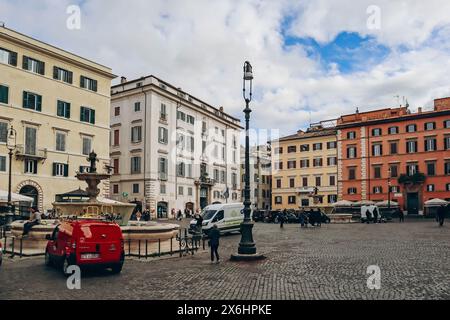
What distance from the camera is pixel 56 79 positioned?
125 feet

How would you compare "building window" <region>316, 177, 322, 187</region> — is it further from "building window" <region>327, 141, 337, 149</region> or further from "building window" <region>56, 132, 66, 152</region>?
"building window" <region>56, 132, 66, 152</region>

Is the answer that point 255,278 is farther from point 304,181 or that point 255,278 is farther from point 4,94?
point 304,181

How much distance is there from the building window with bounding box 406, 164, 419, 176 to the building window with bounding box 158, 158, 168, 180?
104 ft

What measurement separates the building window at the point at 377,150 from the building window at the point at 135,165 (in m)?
32.7

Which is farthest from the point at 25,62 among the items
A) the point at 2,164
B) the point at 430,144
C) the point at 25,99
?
the point at 430,144

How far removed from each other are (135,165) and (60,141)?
39.2ft

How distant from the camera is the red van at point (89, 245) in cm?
1059

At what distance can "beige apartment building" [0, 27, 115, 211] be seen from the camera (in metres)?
34.1

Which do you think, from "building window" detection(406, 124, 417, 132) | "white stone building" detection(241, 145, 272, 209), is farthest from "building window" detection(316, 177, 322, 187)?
"building window" detection(406, 124, 417, 132)

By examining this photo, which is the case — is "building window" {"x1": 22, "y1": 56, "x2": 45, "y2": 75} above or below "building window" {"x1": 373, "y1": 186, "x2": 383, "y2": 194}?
above

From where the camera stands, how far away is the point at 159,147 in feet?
163

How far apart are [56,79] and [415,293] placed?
36.8m

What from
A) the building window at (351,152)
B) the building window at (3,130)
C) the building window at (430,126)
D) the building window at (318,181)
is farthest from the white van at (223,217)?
the building window at (318,181)
